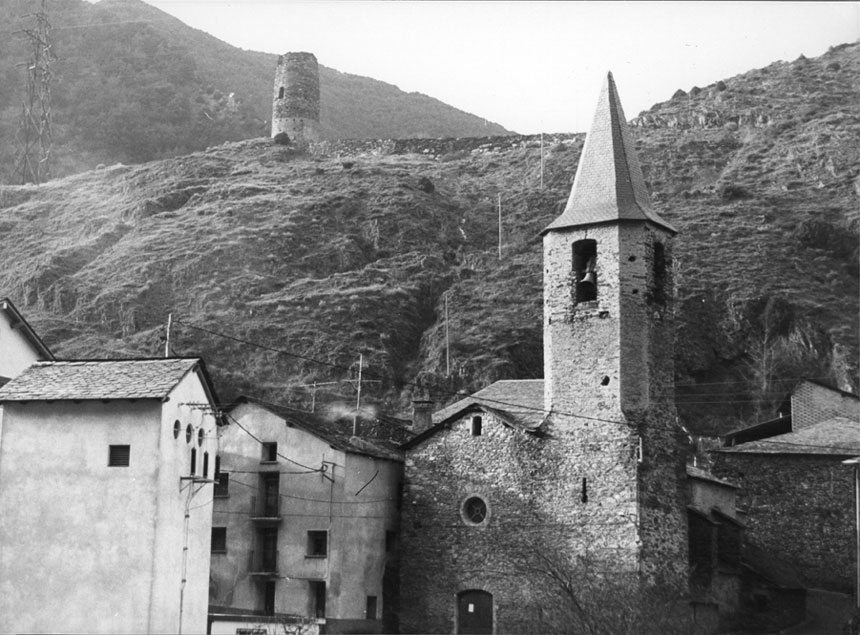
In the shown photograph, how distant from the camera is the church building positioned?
46.4 metres

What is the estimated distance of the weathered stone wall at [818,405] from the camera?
58.1 meters

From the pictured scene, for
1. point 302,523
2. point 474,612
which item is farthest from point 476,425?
point 302,523

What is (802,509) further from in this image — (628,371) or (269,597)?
(269,597)

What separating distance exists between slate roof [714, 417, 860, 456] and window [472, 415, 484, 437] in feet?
36.9

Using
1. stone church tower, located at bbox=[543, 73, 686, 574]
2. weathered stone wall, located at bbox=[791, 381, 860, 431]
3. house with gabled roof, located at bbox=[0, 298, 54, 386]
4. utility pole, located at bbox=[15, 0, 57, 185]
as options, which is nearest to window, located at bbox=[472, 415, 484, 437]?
stone church tower, located at bbox=[543, 73, 686, 574]

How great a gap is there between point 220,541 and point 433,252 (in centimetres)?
4646

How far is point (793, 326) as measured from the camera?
246 ft

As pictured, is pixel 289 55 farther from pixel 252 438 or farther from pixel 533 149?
pixel 252 438

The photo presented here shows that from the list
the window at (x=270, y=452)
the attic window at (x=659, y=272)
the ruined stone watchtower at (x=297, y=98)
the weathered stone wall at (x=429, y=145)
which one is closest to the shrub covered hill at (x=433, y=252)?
the weathered stone wall at (x=429, y=145)

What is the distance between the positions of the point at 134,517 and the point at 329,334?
146 feet

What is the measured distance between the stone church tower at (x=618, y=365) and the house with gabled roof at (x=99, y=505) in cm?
1406

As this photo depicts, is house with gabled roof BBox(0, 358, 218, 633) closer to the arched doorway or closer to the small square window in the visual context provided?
the arched doorway

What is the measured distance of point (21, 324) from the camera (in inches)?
1694

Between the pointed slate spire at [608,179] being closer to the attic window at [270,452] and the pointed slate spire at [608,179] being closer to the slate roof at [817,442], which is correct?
the slate roof at [817,442]
